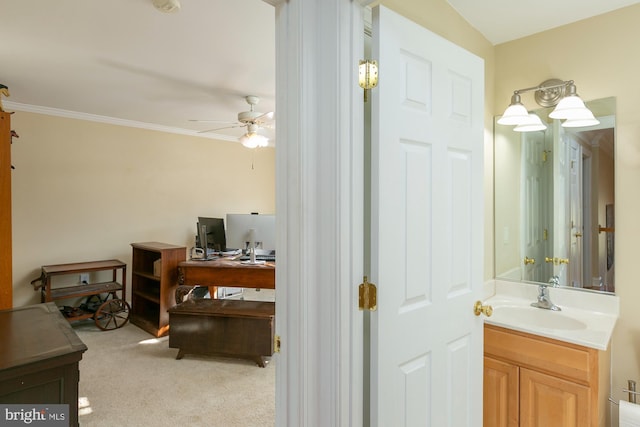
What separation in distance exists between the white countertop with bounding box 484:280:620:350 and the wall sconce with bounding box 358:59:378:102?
1.41 metres

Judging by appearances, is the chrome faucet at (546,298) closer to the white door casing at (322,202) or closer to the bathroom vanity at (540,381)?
the bathroom vanity at (540,381)

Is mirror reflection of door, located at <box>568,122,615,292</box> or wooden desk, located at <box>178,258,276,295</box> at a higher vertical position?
mirror reflection of door, located at <box>568,122,615,292</box>

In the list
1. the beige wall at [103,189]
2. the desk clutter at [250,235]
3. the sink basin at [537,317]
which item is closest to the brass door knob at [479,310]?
the sink basin at [537,317]

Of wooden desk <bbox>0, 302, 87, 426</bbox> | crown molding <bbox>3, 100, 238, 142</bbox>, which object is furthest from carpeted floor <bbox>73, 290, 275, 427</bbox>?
crown molding <bbox>3, 100, 238, 142</bbox>

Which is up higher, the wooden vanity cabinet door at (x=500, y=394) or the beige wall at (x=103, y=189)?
the beige wall at (x=103, y=189)

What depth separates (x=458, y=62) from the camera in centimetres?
147

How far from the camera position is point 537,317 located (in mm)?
2061

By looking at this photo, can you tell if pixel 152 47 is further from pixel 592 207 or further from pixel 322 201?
pixel 592 207

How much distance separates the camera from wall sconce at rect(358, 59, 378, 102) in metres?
1.14

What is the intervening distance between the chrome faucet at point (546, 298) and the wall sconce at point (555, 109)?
930 mm

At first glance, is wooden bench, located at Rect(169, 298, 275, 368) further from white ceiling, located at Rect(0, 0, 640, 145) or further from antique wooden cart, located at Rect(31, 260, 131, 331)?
white ceiling, located at Rect(0, 0, 640, 145)

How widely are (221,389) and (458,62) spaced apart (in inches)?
109

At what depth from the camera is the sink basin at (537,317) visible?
6.38 ft

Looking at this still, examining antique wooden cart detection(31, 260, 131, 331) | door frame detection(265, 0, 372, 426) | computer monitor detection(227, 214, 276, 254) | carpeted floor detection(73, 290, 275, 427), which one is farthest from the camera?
computer monitor detection(227, 214, 276, 254)
